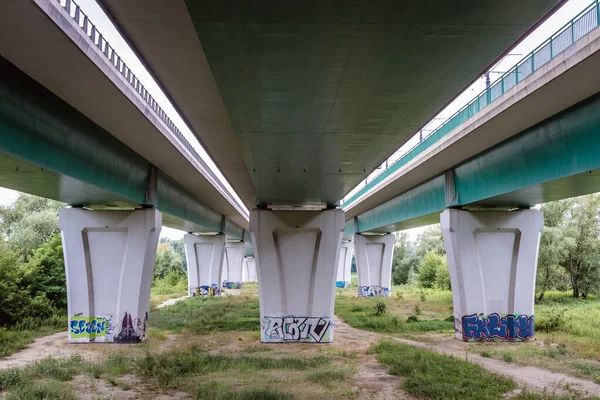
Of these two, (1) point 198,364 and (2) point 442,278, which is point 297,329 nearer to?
(1) point 198,364

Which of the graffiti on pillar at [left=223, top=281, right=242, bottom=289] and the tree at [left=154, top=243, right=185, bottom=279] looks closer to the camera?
the graffiti on pillar at [left=223, top=281, right=242, bottom=289]

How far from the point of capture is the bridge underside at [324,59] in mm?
8906

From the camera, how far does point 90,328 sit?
28.5 meters

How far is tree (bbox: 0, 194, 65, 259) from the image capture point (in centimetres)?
5103

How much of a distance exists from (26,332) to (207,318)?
14.5m

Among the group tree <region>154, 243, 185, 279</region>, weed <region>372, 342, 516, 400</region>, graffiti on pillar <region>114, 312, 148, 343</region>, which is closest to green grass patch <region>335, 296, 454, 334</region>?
weed <region>372, 342, 516, 400</region>

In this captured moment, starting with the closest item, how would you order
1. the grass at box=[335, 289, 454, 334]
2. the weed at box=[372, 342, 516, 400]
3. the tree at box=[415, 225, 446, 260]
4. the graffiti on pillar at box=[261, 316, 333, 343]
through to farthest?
the weed at box=[372, 342, 516, 400] < the graffiti on pillar at box=[261, 316, 333, 343] < the grass at box=[335, 289, 454, 334] < the tree at box=[415, 225, 446, 260]

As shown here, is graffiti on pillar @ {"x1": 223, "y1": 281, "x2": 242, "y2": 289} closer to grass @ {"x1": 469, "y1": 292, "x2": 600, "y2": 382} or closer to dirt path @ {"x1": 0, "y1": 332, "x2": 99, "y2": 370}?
grass @ {"x1": 469, "y1": 292, "x2": 600, "y2": 382}

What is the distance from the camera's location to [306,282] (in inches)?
1236

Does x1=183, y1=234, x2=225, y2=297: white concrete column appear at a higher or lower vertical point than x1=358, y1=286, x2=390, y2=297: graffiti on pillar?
higher

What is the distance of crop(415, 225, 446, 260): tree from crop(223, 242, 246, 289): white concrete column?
37.7m

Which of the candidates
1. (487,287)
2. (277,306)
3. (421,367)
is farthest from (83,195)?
(487,287)

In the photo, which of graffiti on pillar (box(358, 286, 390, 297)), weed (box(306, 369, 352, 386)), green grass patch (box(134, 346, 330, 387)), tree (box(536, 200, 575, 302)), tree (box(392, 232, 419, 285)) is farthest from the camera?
tree (box(392, 232, 419, 285))

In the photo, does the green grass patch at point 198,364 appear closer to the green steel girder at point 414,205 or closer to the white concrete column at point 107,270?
the white concrete column at point 107,270
